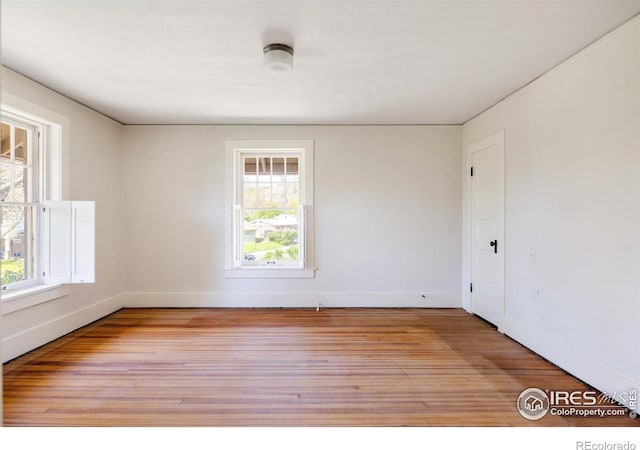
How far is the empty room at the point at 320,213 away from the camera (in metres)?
2.25

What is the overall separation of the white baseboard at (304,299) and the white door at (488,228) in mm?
516

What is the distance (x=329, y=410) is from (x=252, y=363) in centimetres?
92

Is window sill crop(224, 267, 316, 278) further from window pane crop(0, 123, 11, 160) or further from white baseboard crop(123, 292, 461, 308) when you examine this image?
window pane crop(0, 123, 11, 160)

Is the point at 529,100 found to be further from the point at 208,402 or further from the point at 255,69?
the point at 208,402

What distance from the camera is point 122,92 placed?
3406mm

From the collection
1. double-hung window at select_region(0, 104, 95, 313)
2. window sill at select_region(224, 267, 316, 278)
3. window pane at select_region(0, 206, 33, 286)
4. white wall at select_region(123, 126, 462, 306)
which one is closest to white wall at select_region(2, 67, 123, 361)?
double-hung window at select_region(0, 104, 95, 313)

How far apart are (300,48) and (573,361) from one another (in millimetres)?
3213

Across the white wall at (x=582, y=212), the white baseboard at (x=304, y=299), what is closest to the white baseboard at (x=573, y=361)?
the white wall at (x=582, y=212)

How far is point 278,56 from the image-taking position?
8.17 ft

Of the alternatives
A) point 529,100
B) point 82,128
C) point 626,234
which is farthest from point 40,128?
point 626,234

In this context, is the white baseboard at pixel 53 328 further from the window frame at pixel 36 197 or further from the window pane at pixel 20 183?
the window pane at pixel 20 183

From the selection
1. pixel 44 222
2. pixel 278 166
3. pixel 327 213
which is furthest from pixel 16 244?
pixel 327 213

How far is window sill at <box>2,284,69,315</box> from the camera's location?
2.94m

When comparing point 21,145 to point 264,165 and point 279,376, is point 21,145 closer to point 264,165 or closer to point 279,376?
point 264,165
